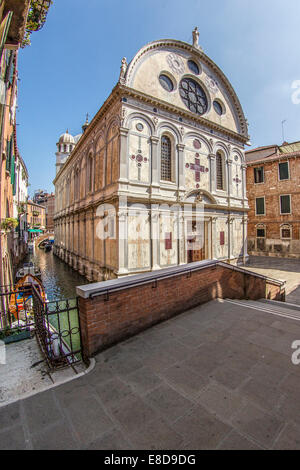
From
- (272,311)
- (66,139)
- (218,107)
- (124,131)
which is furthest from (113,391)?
(66,139)

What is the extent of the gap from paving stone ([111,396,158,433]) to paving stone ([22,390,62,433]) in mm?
673

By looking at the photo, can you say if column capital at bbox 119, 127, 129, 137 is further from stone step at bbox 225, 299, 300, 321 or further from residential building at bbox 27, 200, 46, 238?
residential building at bbox 27, 200, 46, 238

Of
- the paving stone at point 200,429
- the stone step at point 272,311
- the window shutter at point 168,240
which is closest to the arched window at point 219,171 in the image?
the window shutter at point 168,240

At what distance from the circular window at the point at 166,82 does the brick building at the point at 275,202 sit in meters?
14.4

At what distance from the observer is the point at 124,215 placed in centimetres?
1106

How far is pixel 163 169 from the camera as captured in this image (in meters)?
13.2

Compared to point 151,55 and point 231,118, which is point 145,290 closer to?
point 151,55

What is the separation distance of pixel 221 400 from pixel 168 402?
2.14 feet

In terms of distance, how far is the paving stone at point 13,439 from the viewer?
2006 mm

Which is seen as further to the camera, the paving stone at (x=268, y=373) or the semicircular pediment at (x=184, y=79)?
the semicircular pediment at (x=184, y=79)

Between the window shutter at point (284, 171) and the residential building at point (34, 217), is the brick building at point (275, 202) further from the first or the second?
the residential building at point (34, 217)

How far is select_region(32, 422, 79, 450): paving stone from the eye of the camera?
2.00 m

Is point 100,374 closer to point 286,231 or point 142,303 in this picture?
point 142,303
